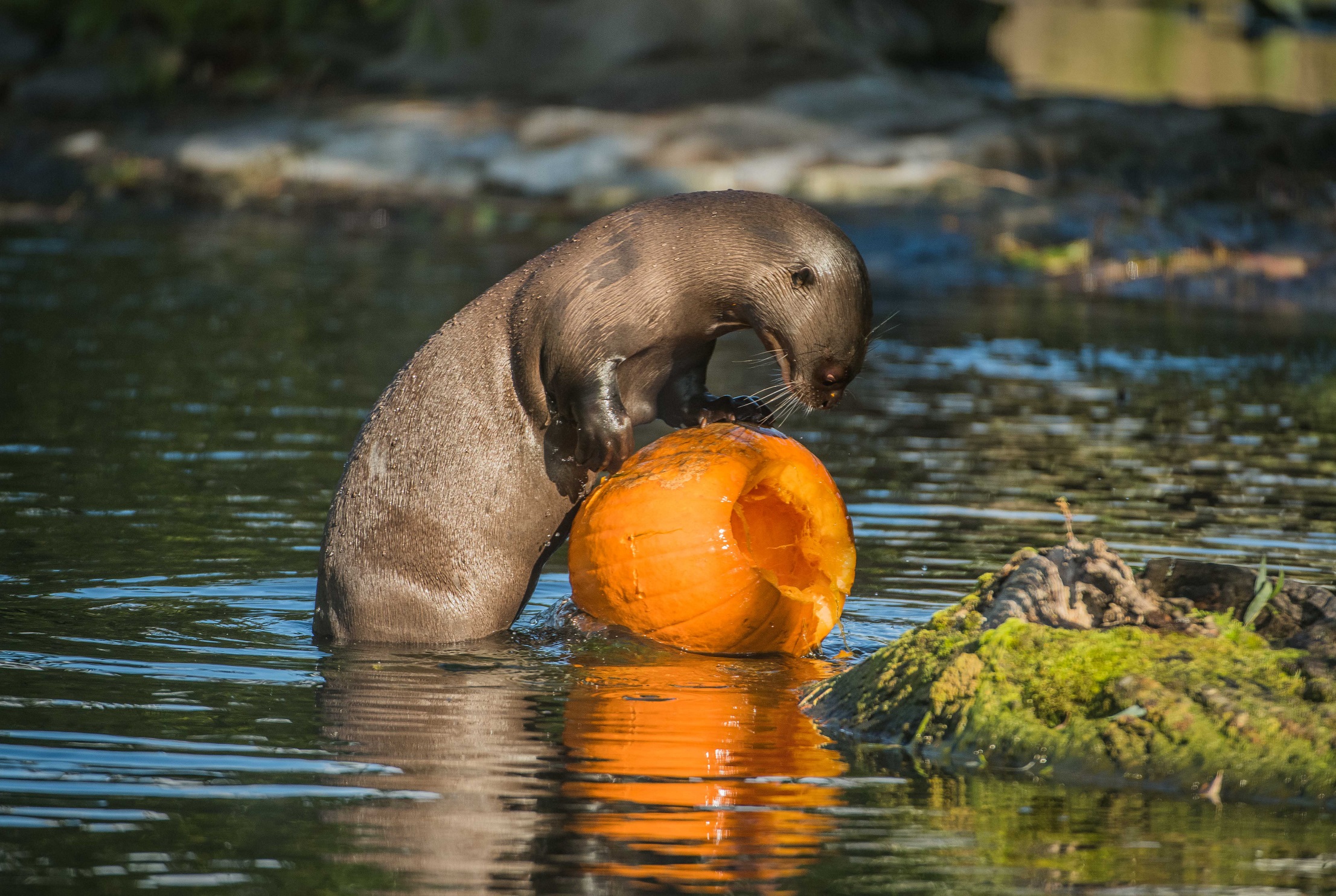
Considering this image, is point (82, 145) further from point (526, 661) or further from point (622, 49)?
point (526, 661)

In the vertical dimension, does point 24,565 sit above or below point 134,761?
below

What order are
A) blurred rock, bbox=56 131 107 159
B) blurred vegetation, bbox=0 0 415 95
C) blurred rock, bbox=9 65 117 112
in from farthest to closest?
blurred vegetation, bbox=0 0 415 95 < blurred rock, bbox=9 65 117 112 < blurred rock, bbox=56 131 107 159

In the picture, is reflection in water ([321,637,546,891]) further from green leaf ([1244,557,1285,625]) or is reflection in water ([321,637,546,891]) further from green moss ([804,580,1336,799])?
green leaf ([1244,557,1285,625])

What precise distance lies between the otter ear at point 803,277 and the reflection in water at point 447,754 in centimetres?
173

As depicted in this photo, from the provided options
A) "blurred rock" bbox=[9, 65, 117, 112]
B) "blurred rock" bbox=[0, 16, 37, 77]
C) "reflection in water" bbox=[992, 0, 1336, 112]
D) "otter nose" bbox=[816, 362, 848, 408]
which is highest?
"otter nose" bbox=[816, 362, 848, 408]

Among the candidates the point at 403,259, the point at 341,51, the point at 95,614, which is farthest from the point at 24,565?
the point at 341,51

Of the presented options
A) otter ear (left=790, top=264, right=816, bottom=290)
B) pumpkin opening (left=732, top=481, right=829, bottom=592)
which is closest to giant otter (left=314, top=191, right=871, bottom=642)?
otter ear (left=790, top=264, right=816, bottom=290)

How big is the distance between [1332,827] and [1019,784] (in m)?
0.84

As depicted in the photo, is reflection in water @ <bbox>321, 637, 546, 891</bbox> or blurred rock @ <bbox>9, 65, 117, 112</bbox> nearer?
reflection in water @ <bbox>321, 637, 546, 891</bbox>

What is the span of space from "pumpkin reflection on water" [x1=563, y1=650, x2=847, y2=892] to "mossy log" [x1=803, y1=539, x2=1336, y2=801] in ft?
1.02

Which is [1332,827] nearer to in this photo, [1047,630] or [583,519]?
[1047,630]

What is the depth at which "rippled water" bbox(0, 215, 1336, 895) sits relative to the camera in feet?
15.4

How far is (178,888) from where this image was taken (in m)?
4.43

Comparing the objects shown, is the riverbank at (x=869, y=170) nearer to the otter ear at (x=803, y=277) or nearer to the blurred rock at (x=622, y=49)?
the blurred rock at (x=622, y=49)
